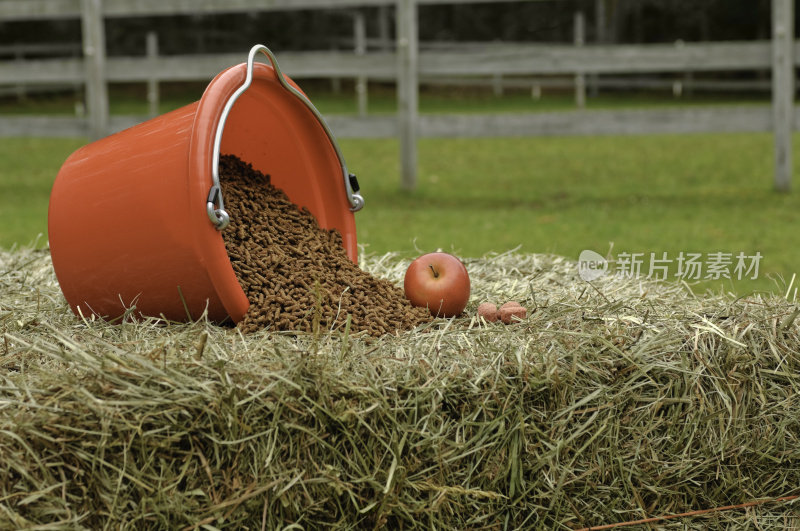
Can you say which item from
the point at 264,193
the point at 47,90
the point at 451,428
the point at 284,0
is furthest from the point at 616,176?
the point at 47,90

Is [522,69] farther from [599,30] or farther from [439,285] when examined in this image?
[599,30]

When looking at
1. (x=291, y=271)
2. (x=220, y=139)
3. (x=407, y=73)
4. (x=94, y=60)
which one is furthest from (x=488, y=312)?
(x=94, y=60)

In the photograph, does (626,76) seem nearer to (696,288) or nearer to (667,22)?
(667,22)

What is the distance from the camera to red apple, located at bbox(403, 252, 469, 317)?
3117 millimetres

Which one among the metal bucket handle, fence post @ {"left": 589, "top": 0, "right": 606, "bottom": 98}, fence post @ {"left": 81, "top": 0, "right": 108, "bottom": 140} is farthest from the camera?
fence post @ {"left": 589, "top": 0, "right": 606, "bottom": 98}

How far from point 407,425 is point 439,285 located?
89 centimetres

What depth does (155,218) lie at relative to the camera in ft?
9.25

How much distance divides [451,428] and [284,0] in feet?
20.3

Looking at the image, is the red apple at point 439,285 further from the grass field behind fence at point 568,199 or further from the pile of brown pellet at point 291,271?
the grass field behind fence at point 568,199

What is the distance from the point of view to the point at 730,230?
6141mm

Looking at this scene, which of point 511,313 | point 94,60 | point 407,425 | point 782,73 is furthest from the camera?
point 94,60

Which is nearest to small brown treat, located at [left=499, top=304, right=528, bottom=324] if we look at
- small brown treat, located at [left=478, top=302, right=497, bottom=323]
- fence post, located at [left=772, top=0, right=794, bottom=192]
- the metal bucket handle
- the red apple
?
small brown treat, located at [left=478, top=302, right=497, bottom=323]

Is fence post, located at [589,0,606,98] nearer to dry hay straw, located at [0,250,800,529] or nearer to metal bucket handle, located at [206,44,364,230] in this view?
metal bucket handle, located at [206,44,364,230]

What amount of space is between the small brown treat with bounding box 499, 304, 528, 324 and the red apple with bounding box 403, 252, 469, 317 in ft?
0.63
